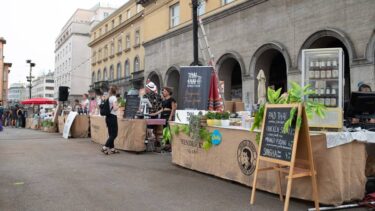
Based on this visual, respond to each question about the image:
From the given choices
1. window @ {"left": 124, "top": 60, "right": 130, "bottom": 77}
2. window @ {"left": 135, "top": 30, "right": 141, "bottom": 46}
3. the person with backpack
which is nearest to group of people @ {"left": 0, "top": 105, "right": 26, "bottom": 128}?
window @ {"left": 124, "top": 60, "right": 130, "bottom": 77}

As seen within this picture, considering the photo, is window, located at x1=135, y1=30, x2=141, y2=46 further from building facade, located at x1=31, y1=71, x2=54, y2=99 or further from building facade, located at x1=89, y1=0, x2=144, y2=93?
building facade, located at x1=31, y1=71, x2=54, y2=99

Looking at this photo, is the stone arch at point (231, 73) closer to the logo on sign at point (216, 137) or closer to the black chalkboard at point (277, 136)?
the logo on sign at point (216, 137)

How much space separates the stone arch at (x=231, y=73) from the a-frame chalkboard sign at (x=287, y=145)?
14.9 meters

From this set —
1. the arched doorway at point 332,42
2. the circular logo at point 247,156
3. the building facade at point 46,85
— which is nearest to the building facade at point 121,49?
the arched doorway at point 332,42

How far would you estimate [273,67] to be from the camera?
21594 mm

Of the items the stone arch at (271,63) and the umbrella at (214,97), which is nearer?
the umbrella at (214,97)

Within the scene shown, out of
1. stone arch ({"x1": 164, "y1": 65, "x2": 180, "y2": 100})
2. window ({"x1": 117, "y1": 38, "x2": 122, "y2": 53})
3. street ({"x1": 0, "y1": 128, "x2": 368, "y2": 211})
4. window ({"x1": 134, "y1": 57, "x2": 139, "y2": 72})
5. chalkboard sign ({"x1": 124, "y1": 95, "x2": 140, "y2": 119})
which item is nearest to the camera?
street ({"x1": 0, "y1": 128, "x2": 368, "y2": 211})

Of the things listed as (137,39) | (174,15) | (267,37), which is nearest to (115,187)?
(267,37)

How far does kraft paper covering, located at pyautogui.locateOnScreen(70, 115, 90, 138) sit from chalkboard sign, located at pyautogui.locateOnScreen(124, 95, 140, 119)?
4867mm

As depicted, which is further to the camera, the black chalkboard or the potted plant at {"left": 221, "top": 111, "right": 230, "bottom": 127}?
the potted plant at {"left": 221, "top": 111, "right": 230, "bottom": 127}

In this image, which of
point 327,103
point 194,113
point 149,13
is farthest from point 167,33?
A: point 327,103

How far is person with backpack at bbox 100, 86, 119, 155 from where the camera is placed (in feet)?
34.8

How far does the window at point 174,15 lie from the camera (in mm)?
28281

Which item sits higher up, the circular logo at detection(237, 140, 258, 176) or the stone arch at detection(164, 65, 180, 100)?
the stone arch at detection(164, 65, 180, 100)
